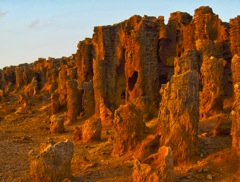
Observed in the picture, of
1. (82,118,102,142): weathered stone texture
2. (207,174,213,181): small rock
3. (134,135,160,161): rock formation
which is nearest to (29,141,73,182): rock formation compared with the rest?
(134,135,160,161): rock formation

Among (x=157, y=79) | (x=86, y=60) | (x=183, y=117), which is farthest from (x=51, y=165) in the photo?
(x=86, y=60)

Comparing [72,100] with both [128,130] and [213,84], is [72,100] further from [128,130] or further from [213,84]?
[128,130]

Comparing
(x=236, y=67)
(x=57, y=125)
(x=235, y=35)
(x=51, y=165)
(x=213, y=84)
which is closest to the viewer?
(x=51, y=165)

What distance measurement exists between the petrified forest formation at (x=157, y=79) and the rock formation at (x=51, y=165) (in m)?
2.97

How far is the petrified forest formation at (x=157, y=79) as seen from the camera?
14570 millimetres

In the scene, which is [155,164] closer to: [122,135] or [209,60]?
[122,135]

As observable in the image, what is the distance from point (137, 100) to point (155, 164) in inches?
451

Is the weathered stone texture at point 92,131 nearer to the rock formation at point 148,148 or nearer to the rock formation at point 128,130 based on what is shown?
the rock formation at point 128,130

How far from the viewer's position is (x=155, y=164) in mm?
12898

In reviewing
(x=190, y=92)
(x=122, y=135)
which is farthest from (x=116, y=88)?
(x=190, y=92)

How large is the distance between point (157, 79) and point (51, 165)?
15.5 meters

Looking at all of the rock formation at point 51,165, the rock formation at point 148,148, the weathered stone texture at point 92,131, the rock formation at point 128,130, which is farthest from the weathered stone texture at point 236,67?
the rock formation at point 51,165

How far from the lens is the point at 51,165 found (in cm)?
1316

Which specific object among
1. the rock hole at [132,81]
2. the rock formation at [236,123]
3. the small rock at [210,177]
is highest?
the rock hole at [132,81]
